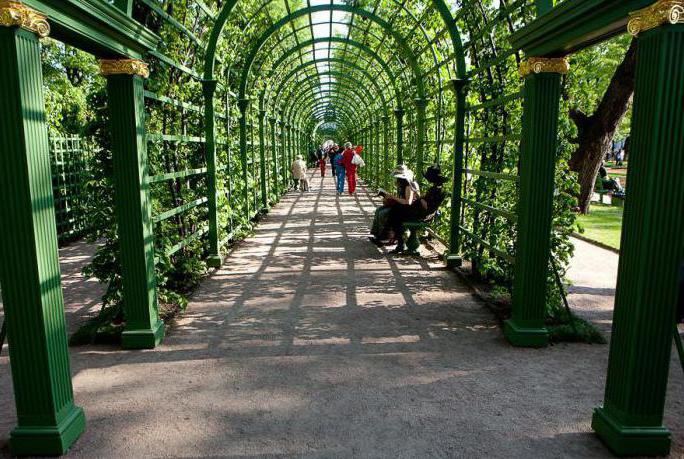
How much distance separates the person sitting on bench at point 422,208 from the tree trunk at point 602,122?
4.31 m

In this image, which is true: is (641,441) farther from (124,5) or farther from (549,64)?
(124,5)

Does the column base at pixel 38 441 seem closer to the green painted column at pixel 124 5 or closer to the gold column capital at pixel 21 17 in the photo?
the gold column capital at pixel 21 17

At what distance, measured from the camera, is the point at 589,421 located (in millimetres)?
3213

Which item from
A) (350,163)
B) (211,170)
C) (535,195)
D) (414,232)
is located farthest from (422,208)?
(350,163)

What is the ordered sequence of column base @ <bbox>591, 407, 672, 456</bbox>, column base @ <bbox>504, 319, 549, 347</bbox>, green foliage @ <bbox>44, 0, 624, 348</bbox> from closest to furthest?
column base @ <bbox>591, 407, 672, 456</bbox>
column base @ <bbox>504, 319, 549, 347</bbox>
green foliage @ <bbox>44, 0, 624, 348</bbox>

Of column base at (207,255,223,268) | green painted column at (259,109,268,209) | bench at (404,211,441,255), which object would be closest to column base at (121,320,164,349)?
column base at (207,255,223,268)

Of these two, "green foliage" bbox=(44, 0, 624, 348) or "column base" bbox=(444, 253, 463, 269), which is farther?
"column base" bbox=(444, 253, 463, 269)

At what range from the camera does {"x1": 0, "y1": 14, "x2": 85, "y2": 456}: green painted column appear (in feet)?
8.52

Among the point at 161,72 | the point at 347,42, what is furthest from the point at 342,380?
the point at 347,42

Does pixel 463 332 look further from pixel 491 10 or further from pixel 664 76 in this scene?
pixel 491 10

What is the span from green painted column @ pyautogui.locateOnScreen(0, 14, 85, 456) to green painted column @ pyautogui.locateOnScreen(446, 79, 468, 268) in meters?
5.30

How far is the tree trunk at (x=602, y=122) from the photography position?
34.6ft

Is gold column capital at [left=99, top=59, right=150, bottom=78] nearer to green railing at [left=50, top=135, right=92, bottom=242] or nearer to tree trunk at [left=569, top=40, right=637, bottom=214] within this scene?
green railing at [left=50, top=135, right=92, bottom=242]

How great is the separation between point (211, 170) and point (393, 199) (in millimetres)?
2951
